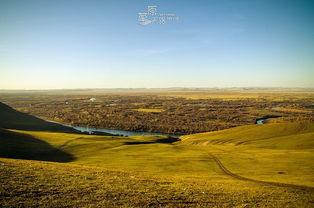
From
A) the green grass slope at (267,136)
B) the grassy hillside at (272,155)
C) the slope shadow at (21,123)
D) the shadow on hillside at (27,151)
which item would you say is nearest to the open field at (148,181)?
the shadow on hillside at (27,151)

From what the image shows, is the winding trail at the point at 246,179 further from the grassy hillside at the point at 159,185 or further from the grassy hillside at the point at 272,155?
the grassy hillside at the point at 272,155

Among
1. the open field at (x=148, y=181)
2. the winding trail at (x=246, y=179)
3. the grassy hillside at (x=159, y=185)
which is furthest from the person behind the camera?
the winding trail at (x=246, y=179)

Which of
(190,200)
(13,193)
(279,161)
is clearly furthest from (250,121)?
(13,193)

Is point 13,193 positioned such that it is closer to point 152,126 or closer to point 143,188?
point 143,188

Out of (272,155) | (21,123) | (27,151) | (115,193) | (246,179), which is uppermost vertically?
(115,193)

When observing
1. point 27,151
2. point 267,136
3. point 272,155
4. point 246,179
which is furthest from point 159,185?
point 267,136

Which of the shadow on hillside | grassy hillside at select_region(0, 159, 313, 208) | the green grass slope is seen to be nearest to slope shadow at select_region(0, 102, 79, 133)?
the shadow on hillside

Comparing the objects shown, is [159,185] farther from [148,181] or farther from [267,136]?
[267,136]

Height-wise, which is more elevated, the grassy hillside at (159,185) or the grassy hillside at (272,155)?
the grassy hillside at (159,185)

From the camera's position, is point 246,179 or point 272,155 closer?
point 246,179
